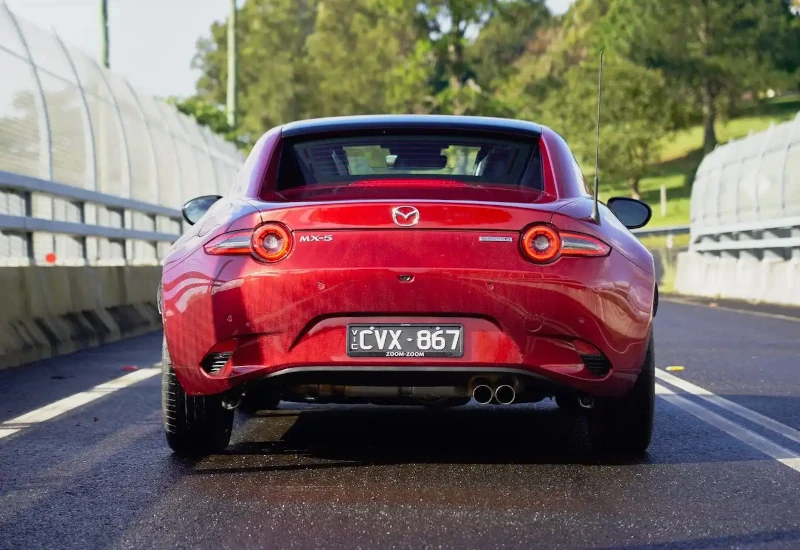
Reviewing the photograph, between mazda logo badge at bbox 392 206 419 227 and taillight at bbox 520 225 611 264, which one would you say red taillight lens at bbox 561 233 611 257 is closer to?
taillight at bbox 520 225 611 264

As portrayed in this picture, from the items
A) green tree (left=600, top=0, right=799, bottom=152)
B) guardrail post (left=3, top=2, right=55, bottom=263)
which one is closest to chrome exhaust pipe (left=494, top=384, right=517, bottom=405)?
guardrail post (left=3, top=2, right=55, bottom=263)

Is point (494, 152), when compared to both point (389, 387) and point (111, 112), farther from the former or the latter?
point (111, 112)

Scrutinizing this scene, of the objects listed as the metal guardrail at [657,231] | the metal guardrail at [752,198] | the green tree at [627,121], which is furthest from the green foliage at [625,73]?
the metal guardrail at [752,198]

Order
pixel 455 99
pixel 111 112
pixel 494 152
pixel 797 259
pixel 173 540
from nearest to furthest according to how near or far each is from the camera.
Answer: pixel 173 540 → pixel 494 152 → pixel 111 112 → pixel 797 259 → pixel 455 99

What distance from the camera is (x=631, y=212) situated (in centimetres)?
689

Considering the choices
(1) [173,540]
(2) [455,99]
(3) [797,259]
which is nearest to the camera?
(1) [173,540]

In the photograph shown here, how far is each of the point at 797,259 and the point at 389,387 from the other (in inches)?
602

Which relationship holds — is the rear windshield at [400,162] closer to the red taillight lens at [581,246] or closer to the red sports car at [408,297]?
the red sports car at [408,297]

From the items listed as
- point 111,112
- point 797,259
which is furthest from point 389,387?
point 797,259

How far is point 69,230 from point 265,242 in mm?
7233

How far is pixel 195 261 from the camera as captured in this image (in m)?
5.68

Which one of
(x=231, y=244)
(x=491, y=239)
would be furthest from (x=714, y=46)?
(x=231, y=244)

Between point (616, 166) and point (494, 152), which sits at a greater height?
point (494, 152)

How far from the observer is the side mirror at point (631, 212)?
269 inches
